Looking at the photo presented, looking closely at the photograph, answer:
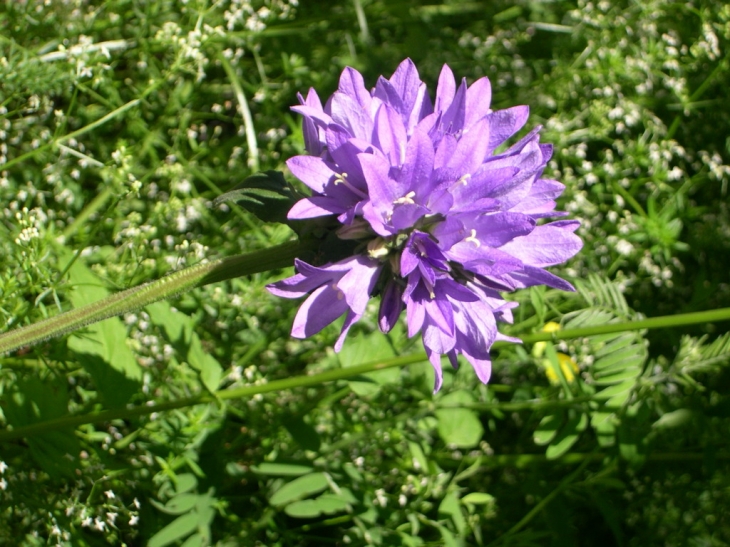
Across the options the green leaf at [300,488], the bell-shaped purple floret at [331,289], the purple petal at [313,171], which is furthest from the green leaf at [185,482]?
the purple petal at [313,171]

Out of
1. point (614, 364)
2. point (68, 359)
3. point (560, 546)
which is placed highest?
point (68, 359)

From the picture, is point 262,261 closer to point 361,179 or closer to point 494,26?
point 361,179

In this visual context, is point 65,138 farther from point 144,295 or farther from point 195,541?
point 195,541

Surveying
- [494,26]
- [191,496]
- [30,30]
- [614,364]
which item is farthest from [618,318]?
[30,30]

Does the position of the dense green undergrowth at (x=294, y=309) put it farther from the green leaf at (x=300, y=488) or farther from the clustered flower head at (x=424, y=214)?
the clustered flower head at (x=424, y=214)

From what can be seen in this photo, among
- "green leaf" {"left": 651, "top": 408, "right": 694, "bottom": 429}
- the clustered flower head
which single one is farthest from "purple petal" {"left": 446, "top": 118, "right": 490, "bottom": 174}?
"green leaf" {"left": 651, "top": 408, "right": 694, "bottom": 429}

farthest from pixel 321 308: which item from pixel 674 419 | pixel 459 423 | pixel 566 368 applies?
pixel 674 419

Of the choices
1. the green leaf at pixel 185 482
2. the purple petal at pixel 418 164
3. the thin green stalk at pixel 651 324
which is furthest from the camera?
the green leaf at pixel 185 482
